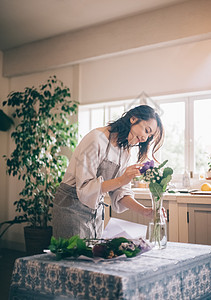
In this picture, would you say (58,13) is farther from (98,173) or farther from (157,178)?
(157,178)

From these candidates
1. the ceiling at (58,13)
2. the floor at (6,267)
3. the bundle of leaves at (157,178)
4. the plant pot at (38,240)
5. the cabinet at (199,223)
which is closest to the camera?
the bundle of leaves at (157,178)

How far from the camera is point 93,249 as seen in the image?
1.52 m

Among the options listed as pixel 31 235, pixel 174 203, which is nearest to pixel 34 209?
pixel 31 235

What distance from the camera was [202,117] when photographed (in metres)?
4.30

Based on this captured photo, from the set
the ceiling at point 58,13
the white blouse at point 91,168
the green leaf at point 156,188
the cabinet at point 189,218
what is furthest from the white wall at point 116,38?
the green leaf at point 156,188

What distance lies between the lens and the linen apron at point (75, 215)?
201 centimetres

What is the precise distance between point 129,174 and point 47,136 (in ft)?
9.64

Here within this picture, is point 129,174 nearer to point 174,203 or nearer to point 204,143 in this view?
point 174,203


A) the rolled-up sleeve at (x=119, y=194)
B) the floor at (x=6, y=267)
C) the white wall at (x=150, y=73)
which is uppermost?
the white wall at (x=150, y=73)

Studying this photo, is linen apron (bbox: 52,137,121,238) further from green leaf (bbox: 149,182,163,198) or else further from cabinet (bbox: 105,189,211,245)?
cabinet (bbox: 105,189,211,245)

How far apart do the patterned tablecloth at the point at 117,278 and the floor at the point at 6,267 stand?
2.07 m

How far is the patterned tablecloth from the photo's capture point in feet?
4.20

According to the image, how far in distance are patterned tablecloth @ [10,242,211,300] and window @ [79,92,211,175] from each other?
2.60 metres

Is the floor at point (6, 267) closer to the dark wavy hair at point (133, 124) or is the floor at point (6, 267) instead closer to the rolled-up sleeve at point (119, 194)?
the rolled-up sleeve at point (119, 194)
